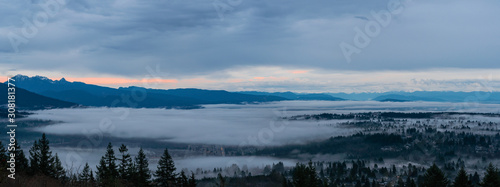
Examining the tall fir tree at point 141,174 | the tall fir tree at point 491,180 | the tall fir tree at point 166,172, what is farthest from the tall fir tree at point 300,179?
the tall fir tree at point 491,180

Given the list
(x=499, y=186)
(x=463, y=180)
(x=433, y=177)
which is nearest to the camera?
(x=499, y=186)

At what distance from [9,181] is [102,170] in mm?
40253

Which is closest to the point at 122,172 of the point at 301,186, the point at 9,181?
the point at 301,186

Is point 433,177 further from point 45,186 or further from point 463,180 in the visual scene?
point 45,186

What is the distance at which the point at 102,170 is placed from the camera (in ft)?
192

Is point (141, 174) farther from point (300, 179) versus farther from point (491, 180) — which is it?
point (491, 180)

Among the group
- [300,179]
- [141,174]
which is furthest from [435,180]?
[141,174]

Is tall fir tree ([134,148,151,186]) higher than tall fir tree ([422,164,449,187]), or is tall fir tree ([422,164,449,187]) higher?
tall fir tree ([134,148,151,186])

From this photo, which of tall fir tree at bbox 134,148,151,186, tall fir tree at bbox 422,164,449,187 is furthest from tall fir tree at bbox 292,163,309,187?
tall fir tree at bbox 134,148,151,186

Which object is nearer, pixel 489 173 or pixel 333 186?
pixel 489 173

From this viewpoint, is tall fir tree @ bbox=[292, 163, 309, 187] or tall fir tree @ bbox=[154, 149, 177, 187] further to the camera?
tall fir tree @ bbox=[292, 163, 309, 187]

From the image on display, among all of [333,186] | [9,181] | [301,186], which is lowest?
[333,186]

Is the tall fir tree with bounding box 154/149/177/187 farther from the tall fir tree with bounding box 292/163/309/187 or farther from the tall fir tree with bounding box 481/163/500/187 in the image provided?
the tall fir tree with bounding box 481/163/500/187

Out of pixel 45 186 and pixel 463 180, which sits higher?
pixel 45 186
